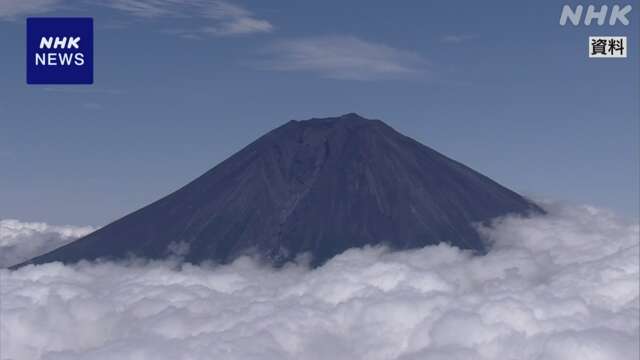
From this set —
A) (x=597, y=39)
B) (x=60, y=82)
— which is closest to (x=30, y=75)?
(x=60, y=82)

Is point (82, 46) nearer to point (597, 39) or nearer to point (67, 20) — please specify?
point (67, 20)

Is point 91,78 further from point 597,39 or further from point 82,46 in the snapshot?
point 597,39

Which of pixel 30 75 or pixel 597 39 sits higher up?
pixel 597 39

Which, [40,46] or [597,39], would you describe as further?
[597,39]

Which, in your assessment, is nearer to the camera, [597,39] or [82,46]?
[82,46]

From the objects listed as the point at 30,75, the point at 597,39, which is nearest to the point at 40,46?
the point at 30,75

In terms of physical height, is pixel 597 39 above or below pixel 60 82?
above

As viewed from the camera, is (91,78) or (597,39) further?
(597,39)

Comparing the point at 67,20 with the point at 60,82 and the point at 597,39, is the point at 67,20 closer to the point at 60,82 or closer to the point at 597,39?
the point at 60,82
